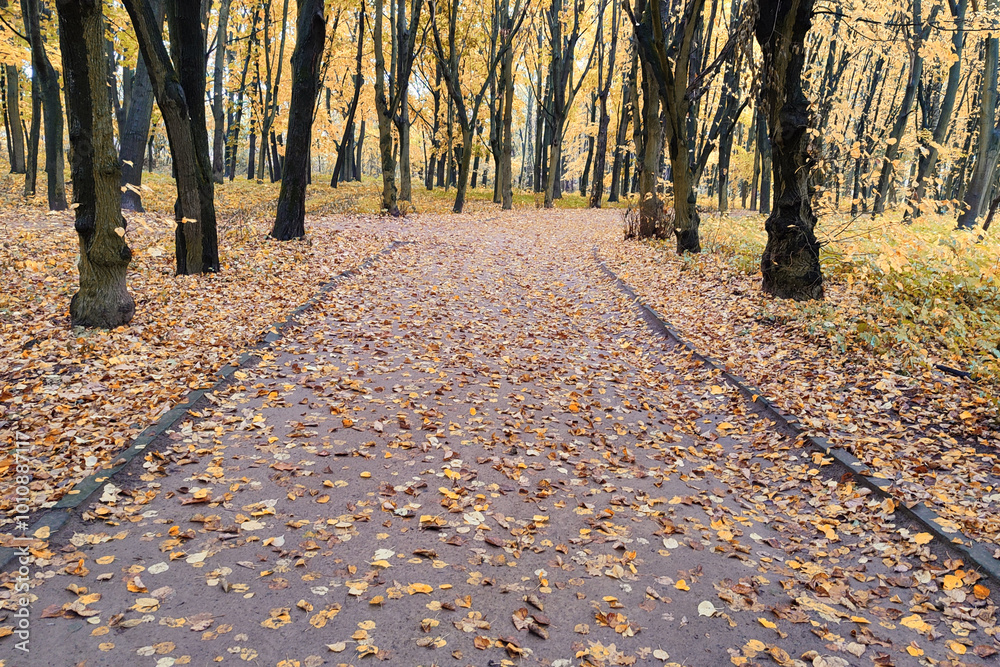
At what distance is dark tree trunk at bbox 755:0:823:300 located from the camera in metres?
7.80

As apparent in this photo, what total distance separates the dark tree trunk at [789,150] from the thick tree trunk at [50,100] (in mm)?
13631

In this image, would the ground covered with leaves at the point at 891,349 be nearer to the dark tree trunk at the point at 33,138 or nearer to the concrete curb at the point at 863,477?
the concrete curb at the point at 863,477

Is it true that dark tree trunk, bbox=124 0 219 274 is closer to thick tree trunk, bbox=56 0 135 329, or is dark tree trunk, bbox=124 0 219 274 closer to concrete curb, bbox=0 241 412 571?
thick tree trunk, bbox=56 0 135 329

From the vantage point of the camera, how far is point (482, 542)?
3.70 m

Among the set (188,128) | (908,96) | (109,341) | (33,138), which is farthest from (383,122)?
(908,96)

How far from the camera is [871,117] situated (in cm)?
3006

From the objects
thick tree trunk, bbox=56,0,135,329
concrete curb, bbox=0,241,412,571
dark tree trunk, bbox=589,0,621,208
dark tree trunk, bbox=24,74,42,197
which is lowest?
concrete curb, bbox=0,241,412,571

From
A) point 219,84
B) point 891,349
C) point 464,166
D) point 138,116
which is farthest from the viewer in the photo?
point 219,84

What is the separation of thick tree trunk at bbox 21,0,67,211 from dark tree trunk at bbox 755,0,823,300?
13631 millimetres

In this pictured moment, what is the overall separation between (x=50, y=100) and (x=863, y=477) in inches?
635

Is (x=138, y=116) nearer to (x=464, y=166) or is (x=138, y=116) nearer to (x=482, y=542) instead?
(x=464, y=166)

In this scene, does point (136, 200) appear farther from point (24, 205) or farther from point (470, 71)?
point (470, 71)

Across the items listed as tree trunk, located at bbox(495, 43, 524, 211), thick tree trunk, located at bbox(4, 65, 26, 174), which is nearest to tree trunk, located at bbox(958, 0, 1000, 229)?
tree trunk, located at bbox(495, 43, 524, 211)

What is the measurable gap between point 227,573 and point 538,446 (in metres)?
2.68
